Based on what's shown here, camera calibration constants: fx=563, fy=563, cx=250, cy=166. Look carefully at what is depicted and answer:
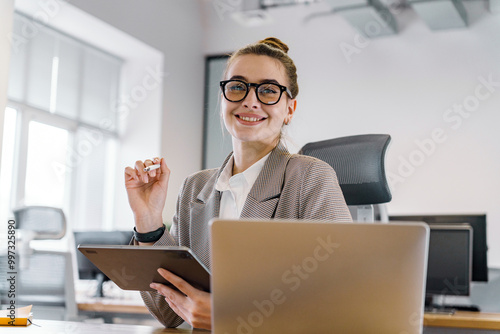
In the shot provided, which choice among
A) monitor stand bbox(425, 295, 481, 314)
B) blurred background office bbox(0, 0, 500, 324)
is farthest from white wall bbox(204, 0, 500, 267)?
monitor stand bbox(425, 295, 481, 314)

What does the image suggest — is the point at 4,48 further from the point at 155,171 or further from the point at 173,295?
the point at 173,295

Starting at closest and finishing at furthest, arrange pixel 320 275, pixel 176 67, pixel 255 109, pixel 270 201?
1. pixel 320 275
2. pixel 270 201
3. pixel 255 109
4. pixel 176 67

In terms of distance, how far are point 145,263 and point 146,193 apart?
0.41 meters

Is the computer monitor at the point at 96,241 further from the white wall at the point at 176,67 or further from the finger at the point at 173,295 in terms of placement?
the finger at the point at 173,295

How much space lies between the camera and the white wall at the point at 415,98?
4.96m

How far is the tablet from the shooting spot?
1.12 metres

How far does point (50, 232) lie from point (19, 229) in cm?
16

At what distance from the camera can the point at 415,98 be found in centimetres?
528

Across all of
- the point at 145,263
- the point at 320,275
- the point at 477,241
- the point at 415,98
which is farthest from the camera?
the point at 415,98

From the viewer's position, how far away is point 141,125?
5598 millimetres

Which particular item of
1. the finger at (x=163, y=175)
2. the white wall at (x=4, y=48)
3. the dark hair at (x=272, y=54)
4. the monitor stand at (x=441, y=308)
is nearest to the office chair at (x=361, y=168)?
the dark hair at (x=272, y=54)

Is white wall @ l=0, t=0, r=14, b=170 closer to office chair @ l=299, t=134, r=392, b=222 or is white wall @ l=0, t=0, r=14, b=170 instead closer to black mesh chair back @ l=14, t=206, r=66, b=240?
black mesh chair back @ l=14, t=206, r=66, b=240

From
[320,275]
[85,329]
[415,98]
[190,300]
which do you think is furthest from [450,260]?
[415,98]

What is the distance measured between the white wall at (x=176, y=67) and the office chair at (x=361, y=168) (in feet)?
11.3
